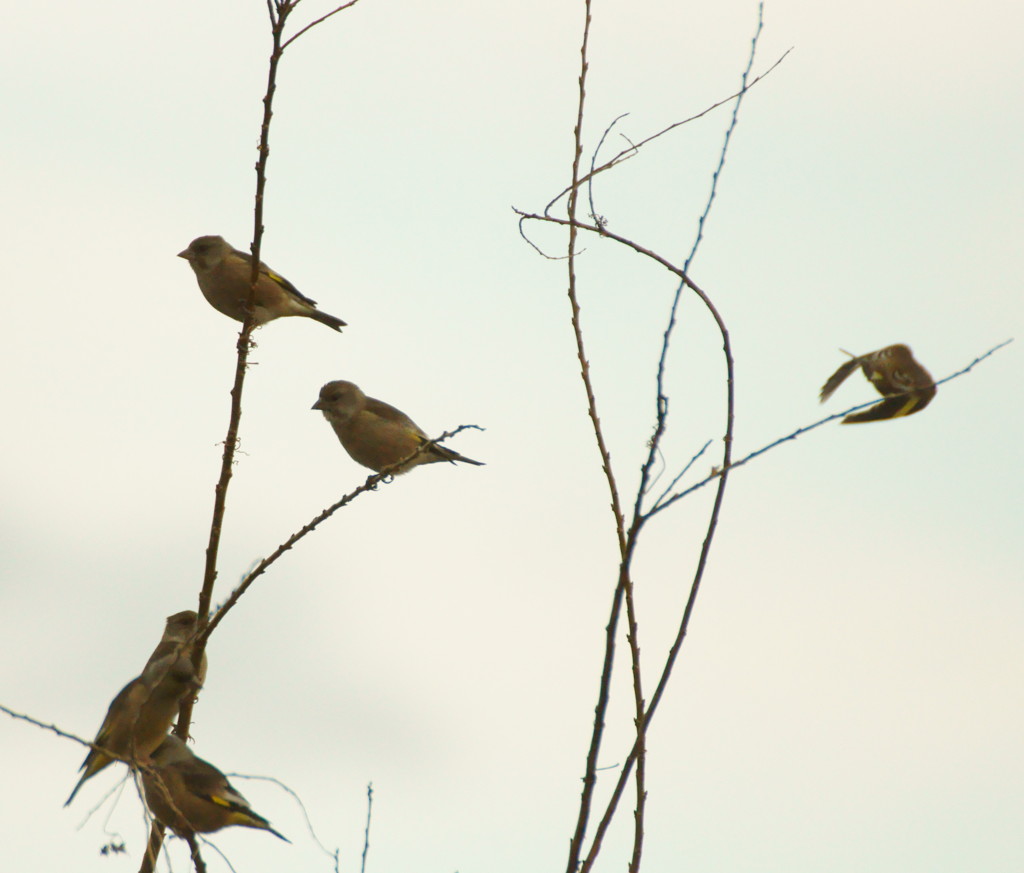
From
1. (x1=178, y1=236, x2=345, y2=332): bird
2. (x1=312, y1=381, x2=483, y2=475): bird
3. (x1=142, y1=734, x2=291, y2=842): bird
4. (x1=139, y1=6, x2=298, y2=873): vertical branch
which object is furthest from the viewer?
(x1=312, y1=381, x2=483, y2=475): bird

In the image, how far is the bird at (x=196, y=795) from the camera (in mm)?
4238

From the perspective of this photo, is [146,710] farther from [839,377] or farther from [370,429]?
[370,429]

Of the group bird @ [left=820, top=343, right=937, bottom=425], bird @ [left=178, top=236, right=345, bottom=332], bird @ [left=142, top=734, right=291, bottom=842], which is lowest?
bird @ [left=142, top=734, right=291, bottom=842]

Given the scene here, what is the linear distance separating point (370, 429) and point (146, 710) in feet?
12.3

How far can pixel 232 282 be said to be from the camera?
6926mm

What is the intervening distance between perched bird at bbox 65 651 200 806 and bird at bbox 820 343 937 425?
7.71 ft

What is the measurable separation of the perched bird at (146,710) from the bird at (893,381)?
2.35m

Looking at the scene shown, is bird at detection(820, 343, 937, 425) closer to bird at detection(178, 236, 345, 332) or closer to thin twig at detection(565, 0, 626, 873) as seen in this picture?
thin twig at detection(565, 0, 626, 873)

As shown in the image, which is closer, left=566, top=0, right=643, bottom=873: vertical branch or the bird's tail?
left=566, top=0, right=643, bottom=873: vertical branch

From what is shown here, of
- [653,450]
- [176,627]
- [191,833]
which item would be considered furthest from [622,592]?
[176,627]

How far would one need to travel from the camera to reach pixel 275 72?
3455 millimetres

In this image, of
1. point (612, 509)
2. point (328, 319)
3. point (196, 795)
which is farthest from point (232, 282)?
point (612, 509)

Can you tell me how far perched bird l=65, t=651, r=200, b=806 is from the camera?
4008 mm

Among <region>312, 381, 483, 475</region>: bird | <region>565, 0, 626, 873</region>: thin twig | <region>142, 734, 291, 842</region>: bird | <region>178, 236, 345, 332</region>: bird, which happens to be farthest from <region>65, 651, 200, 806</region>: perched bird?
<region>312, 381, 483, 475</region>: bird
